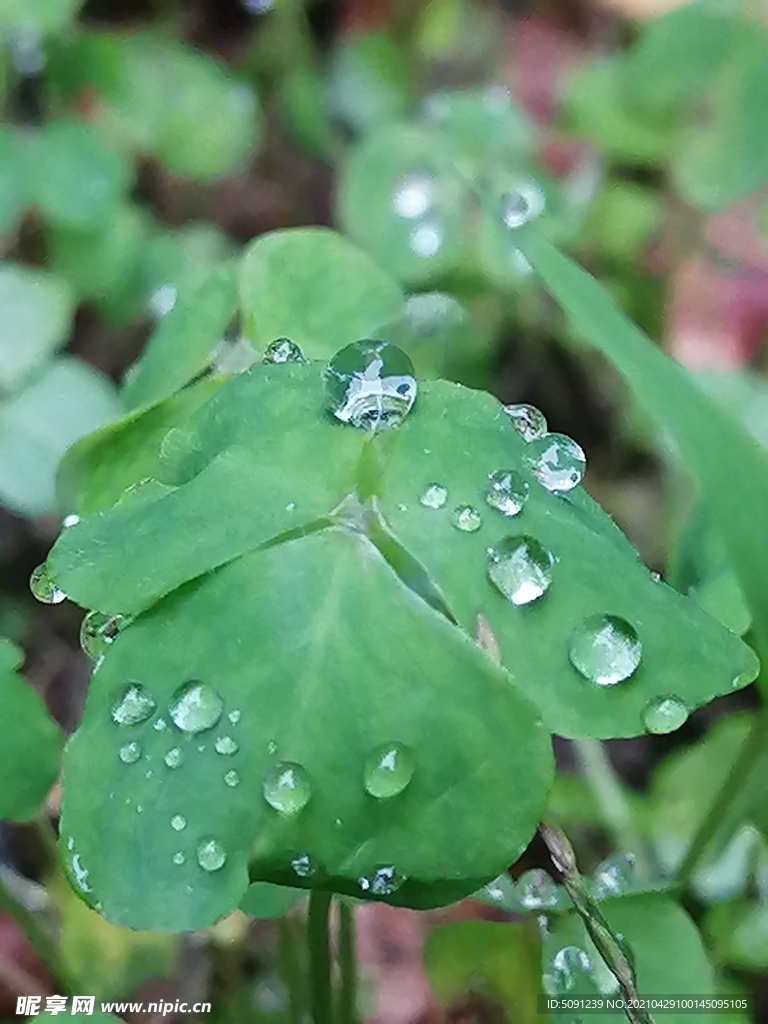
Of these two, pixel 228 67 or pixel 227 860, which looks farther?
pixel 228 67

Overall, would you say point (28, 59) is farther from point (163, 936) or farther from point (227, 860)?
point (227, 860)

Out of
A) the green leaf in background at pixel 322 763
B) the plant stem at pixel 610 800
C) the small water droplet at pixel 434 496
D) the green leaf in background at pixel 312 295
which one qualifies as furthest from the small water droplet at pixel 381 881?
the plant stem at pixel 610 800

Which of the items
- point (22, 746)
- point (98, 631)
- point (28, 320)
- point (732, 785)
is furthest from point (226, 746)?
point (28, 320)

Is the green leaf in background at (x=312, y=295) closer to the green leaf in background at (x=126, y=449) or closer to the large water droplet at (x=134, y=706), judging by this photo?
the green leaf in background at (x=126, y=449)

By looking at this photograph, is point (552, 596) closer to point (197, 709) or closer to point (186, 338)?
point (197, 709)

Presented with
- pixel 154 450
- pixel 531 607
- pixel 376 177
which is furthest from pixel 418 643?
pixel 376 177

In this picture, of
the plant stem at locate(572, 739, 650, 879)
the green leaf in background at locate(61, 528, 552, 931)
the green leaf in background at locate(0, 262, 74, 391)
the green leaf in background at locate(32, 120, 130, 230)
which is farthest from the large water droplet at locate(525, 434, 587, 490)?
the green leaf in background at locate(32, 120, 130, 230)
